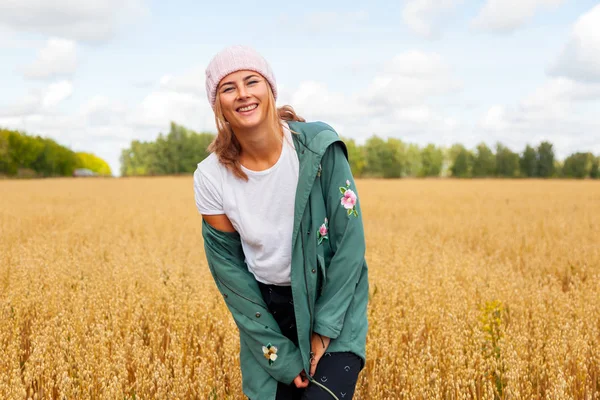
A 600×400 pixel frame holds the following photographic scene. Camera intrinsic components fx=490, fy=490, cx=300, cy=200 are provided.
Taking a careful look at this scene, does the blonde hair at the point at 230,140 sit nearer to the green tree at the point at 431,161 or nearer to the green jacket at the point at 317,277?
the green jacket at the point at 317,277

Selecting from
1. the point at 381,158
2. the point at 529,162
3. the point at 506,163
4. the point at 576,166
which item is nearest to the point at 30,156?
the point at 381,158

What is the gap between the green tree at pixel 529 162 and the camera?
237ft

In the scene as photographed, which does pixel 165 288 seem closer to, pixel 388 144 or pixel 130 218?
pixel 130 218

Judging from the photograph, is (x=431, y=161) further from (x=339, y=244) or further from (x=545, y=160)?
(x=339, y=244)

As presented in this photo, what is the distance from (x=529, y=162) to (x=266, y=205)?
7851cm

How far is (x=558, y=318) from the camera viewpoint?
4.08 metres

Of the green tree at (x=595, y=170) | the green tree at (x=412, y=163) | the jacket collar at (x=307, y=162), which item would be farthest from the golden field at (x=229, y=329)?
the green tree at (x=412, y=163)

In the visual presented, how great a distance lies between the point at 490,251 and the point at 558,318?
4305mm

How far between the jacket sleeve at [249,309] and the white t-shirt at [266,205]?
10 cm

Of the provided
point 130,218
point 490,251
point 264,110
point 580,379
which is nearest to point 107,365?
point 264,110

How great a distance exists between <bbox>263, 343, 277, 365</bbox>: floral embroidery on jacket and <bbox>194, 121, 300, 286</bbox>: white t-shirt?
305 mm

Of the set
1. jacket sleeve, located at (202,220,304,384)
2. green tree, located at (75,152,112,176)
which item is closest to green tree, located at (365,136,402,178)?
jacket sleeve, located at (202,220,304,384)

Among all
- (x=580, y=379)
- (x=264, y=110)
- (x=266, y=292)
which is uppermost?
(x=264, y=110)

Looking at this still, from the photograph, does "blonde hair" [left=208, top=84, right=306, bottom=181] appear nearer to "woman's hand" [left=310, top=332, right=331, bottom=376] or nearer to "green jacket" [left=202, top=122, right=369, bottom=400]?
"green jacket" [left=202, top=122, right=369, bottom=400]
